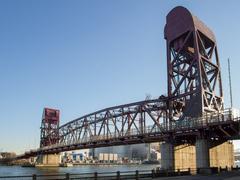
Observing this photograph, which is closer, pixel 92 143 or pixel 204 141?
pixel 204 141

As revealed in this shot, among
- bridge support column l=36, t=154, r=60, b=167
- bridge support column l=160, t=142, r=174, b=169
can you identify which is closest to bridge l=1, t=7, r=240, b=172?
bridge support column l=160, t=142, r=174, b=169

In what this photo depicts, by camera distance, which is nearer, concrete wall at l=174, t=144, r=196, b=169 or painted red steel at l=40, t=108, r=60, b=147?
concrete wall at l=174, t=144, r=196, b=169

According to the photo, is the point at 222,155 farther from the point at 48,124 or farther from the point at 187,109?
the point at 48,124

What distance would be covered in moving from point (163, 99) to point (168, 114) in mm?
3611

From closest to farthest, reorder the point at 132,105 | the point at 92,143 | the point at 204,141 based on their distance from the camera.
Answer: the point at 204,141 → the point at 132,105 → the point at 92,143

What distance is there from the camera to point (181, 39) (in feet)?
254

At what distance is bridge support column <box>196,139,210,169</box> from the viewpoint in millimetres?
58406

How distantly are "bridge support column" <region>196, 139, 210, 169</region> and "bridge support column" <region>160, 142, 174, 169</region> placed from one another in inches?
311

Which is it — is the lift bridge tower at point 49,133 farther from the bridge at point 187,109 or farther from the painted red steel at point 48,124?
the bridge at point 187,109

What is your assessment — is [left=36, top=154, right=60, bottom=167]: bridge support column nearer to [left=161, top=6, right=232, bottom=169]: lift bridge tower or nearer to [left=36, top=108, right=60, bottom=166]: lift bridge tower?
[left=36, top=108, right=60, bottom=166]: lift bridge tower

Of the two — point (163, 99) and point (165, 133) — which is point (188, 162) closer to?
point (165, 133)

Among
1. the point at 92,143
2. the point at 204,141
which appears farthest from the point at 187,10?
the point at 92,143

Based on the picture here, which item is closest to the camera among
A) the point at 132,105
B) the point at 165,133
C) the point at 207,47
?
the point at 165,133

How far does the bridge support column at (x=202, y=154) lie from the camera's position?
5841 cm
